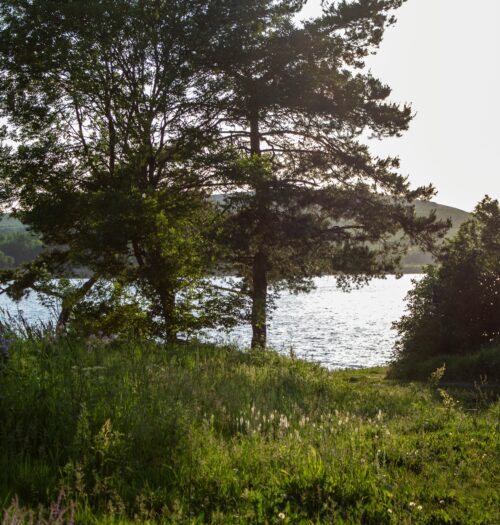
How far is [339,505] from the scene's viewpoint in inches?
186

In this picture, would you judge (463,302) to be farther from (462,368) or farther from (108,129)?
(108,129)

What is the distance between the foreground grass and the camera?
4449mm

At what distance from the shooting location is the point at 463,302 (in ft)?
83.9

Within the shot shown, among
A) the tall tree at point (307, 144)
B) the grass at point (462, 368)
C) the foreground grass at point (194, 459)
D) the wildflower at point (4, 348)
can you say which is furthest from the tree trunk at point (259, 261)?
the wildflower at point (4, 348)

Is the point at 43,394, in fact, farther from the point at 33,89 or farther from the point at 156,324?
the point at 33,89

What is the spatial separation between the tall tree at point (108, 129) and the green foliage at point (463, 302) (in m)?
11.2

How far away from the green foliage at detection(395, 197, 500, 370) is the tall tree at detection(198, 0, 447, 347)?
2872 mm

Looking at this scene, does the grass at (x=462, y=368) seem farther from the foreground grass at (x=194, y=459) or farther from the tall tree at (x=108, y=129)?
the foreground grass at (x=194, y=459)

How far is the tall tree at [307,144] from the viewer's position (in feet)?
69.5

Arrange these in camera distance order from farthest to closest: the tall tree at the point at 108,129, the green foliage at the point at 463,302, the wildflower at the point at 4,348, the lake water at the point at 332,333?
the lake water at the point at 332,333, the green foliage at the point at 463,302, the tall tree at the point at 108,129, the wildflower at the point at 4,348

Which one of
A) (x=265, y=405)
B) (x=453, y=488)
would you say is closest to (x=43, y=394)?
(x=265, y=405)

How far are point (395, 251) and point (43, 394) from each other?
20.0m

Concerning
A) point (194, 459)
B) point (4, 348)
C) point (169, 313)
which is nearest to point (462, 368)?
point (169, 313)

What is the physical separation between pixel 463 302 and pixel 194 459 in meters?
22.6
